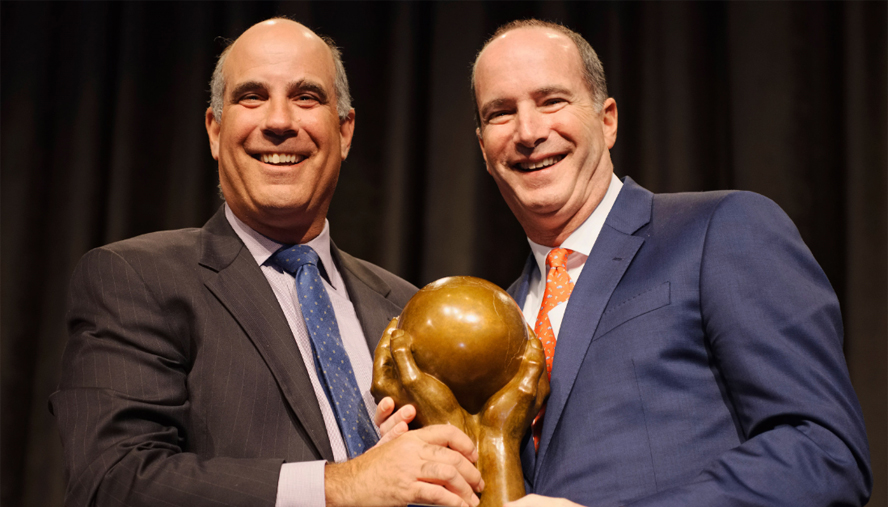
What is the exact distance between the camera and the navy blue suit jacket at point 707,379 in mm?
1469

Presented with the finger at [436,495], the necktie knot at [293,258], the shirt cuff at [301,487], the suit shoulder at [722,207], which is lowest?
the shirt cuff at [301,487]

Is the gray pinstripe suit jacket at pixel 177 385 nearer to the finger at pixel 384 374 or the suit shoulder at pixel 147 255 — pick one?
the suit shoulder at pixel 147 255

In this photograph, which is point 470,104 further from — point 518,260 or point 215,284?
point 215,284

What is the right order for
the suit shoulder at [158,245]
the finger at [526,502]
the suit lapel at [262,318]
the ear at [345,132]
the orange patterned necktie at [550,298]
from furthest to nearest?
the ear at [345,132], the suit shoulder at [158,245], the suit lapel at [262,318], the orange patterned necktie at [550,298], the finger at [526,502]

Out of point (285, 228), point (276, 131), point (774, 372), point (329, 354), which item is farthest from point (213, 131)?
point (774, 372)

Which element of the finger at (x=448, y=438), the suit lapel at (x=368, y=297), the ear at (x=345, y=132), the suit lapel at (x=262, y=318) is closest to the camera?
the finger at (x=448, y=438)

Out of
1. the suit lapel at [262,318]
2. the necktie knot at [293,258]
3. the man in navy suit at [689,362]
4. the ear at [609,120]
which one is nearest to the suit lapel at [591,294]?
the man in navy suit at [689,362]

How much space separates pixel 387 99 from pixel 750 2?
5.79 feet

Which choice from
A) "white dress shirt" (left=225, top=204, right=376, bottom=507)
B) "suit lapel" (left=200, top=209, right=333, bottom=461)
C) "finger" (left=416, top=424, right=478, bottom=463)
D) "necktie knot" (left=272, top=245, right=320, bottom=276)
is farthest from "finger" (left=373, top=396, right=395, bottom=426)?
"necktie knot" (left=272, top=245, right=320, bottom=276)

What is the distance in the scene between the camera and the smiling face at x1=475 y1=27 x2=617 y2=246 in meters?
2.02

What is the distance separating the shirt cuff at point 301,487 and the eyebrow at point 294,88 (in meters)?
1.22

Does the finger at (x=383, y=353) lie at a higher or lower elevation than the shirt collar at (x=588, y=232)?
lower

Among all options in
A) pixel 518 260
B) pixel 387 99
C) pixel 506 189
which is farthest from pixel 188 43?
pixel 506 189

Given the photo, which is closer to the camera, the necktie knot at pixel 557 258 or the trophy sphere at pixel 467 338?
the trophy sphere at pixel 467 338
